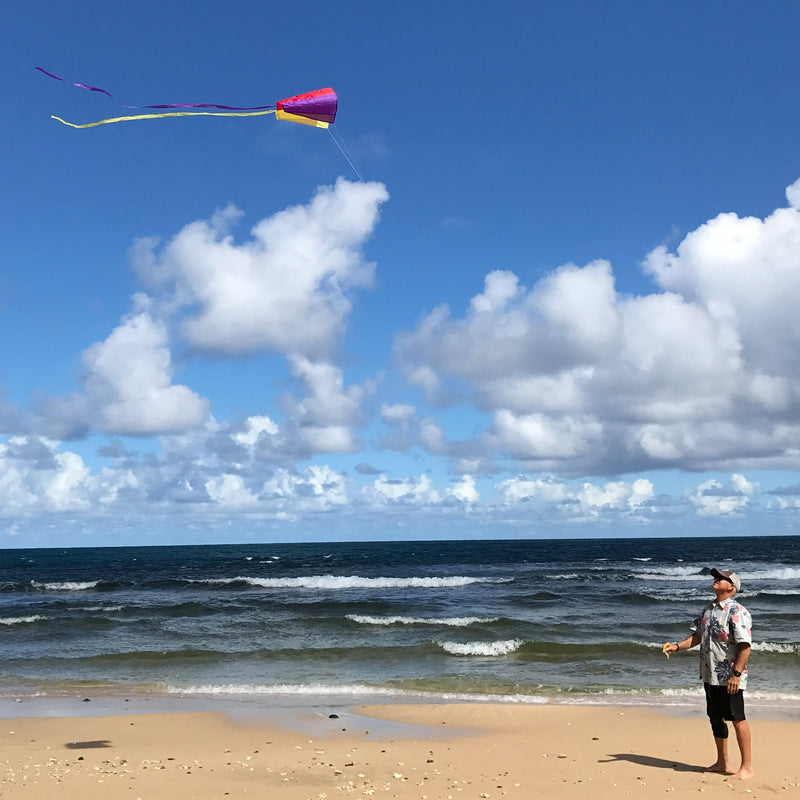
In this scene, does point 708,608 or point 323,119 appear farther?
point 323,119

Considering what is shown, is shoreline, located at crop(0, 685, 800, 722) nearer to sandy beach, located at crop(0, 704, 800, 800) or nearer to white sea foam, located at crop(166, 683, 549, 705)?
white sea foam, located at crop(166, 683, 549, 705)

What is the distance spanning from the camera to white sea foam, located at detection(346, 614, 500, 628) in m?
20.5

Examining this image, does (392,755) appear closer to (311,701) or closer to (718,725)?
(718,725)

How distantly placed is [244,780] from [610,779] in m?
3.65

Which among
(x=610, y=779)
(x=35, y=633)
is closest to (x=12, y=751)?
(x=610, y=779)

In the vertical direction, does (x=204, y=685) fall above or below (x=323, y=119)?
below

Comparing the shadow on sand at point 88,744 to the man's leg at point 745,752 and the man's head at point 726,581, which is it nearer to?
the man's leg at point 745,752

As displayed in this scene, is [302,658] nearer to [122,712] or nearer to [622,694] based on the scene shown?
[122,712]

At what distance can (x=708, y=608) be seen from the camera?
23.1 feet

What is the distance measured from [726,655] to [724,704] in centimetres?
47

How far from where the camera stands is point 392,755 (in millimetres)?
8203

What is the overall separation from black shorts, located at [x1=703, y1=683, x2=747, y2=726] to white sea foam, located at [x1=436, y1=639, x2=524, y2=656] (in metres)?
9.38

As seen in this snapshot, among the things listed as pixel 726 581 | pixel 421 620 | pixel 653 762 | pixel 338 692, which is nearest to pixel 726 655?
pixel 726 581

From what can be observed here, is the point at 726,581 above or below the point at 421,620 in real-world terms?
above
